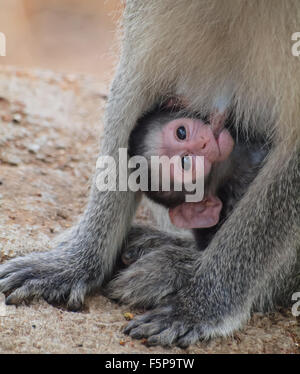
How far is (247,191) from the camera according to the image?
373 centimetres

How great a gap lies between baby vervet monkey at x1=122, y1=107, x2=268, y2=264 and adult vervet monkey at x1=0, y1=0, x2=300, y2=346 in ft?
0.32

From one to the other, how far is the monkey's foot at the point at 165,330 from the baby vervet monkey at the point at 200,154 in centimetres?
68

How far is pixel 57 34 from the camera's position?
11.1 m

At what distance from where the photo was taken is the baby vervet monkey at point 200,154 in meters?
3.92

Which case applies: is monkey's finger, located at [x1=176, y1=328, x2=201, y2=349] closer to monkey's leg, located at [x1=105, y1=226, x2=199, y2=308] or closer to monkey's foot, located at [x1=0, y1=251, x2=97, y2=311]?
monkey's leg, located at [x1=105, y1=226, x2=199, y2=308]

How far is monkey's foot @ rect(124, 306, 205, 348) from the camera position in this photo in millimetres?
3438

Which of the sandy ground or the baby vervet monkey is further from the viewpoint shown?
the baby vervet monkey

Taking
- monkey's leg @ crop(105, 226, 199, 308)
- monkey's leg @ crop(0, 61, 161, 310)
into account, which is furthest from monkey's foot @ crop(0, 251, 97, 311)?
monkey's leg @ crop(105, 226, 199, 308)

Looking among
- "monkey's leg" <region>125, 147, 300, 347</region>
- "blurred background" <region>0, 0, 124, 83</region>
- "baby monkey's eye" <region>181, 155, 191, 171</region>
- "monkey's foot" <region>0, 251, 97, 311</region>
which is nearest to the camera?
"monkey's leg" <region>125, 147, 300, 347</region>

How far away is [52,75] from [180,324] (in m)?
4.18

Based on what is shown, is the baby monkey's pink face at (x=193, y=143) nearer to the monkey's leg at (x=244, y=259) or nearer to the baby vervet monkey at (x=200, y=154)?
the baby vervet monkey at (x=200, y=154)

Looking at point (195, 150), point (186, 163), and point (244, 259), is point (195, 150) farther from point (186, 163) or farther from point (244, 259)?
point (244, 259)

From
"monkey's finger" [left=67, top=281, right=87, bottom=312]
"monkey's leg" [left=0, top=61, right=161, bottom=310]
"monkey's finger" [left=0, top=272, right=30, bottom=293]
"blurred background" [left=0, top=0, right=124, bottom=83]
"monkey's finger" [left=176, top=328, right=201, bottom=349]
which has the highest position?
"blurred background" [left=0, top=0, right=124, bottom=83]

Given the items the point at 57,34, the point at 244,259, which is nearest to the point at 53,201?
the point at 244,259
